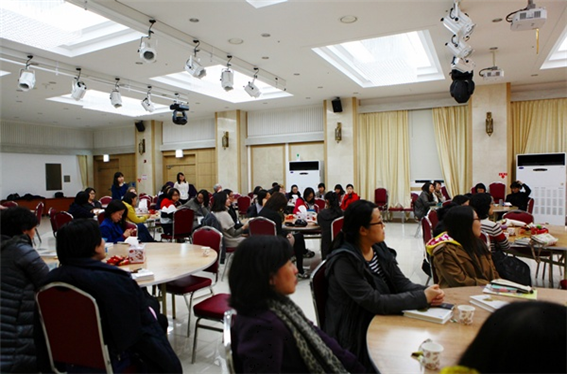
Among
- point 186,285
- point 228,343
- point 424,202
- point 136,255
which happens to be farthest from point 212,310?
point 424,202

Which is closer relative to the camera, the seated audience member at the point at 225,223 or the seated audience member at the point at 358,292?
the seated audience member at the point at 358,292

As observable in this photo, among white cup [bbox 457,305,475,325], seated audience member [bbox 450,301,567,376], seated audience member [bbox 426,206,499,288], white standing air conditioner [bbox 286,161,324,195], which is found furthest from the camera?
white standing air conditioner [bbox 286,161,324,195]

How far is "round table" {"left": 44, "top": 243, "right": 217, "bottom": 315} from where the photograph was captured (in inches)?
106

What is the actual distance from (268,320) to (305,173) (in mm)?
10256

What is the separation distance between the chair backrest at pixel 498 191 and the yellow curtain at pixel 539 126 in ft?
4.16

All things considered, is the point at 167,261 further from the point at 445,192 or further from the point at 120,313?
the point at 445,192

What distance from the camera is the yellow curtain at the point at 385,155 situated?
10.7 meters

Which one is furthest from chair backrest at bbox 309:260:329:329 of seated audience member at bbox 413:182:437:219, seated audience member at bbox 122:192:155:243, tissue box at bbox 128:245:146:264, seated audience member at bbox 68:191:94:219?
seated audience member at bbox 413:182:437:219

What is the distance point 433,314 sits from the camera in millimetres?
1816

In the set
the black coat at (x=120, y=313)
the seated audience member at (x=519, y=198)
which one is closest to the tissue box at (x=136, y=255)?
the black coat at (x=120, y=313)

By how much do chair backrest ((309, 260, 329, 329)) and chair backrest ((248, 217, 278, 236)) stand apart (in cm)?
268

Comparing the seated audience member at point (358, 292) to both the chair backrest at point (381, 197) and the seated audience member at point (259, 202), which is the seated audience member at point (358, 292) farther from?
the chair backrest at point (381, 197)

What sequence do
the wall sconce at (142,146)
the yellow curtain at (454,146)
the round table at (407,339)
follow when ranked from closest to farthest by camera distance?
1. the round table at (407,339)
2. the yellow curtain at (454,146)
3. the wall sconce at (142,146)

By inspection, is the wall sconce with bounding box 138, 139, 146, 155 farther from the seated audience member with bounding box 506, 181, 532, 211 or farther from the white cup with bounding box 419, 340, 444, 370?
the white cup with bounding box 419, 340, 444, 370
